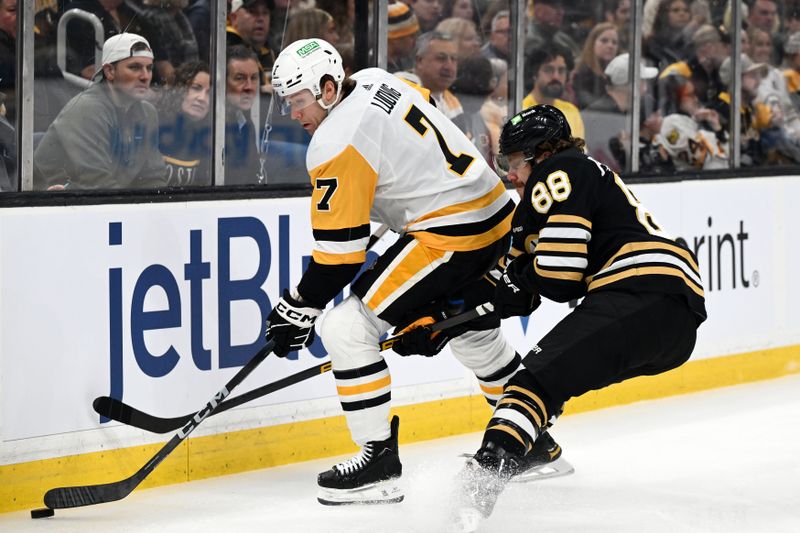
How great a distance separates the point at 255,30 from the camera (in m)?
4.50

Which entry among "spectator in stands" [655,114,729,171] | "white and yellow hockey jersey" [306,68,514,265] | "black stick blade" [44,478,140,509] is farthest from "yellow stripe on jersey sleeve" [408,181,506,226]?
"spectator in stands" [655,114,729,171]

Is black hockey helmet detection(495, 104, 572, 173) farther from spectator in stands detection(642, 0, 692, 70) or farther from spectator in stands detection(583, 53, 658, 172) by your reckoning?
spectator in stands detection(642, 0, 692, 70)

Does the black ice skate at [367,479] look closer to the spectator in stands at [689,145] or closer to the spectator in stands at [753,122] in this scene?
the spectator in stands at [689,145]

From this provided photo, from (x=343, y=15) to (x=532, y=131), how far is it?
144 centimetres

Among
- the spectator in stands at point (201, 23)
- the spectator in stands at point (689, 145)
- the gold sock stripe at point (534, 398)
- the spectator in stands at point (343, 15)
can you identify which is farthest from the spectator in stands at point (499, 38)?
the gold sock stripe at point (534, 398)

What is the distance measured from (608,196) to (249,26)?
1.58 m

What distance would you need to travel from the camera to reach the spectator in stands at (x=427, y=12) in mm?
4941

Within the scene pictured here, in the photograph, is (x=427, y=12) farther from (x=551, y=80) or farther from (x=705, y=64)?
(x=705, y=64)

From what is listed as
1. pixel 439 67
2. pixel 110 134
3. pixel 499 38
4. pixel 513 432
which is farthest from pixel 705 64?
pixel 513 432

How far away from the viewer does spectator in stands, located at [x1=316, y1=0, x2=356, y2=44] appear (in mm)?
4680

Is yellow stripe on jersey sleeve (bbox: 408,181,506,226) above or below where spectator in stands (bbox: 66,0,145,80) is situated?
below

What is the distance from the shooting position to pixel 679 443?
4.64 meters

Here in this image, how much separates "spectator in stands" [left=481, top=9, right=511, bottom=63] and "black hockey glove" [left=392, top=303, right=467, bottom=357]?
166cm

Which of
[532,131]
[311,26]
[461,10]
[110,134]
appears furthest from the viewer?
[461,10]
